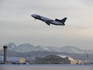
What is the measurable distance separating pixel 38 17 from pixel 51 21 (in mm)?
19840

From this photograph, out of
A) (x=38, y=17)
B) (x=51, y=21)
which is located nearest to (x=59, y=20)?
(x=51, y=21)

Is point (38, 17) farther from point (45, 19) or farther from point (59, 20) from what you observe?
point (59, 20)

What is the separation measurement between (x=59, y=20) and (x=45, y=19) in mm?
12267

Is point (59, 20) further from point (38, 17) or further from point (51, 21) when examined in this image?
point (38, 17)

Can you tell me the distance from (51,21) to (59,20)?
397 cm

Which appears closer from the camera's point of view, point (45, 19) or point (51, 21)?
point (51, 21)

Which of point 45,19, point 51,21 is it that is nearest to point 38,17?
point 45,19

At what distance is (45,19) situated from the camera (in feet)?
552

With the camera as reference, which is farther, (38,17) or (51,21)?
(38,17)

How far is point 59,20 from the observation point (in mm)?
157875

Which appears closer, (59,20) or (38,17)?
(59,20)

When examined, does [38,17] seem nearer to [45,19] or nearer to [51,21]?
[45,19]
